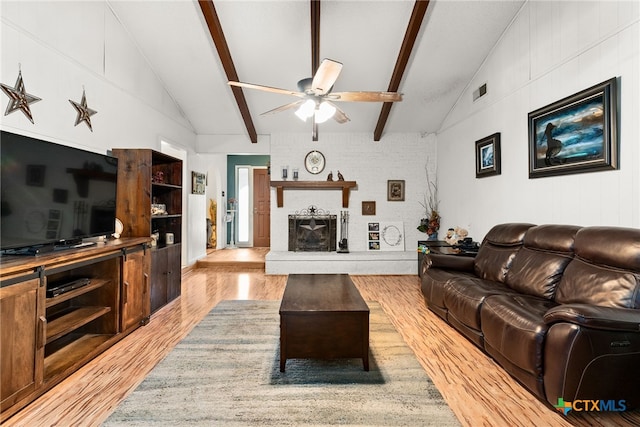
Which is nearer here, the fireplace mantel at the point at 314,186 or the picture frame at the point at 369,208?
the fireplace mantel at the point at 314,186

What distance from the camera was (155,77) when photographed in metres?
4.63

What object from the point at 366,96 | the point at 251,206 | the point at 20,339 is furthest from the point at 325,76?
the point at 251,206

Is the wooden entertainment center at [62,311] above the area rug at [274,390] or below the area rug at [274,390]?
above

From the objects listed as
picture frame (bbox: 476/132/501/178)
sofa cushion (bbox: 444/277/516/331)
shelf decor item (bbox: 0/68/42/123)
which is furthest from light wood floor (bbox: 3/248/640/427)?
shelf decor item (bbox: 0/68/42/123)

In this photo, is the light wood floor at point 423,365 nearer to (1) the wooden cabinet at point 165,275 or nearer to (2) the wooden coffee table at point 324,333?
(1) the wooden cabinet at point 165,275

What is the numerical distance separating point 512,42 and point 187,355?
472cm

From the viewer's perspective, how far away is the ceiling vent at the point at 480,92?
173 inches

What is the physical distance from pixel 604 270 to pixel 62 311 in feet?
13.7

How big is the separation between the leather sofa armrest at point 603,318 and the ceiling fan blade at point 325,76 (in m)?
2.28

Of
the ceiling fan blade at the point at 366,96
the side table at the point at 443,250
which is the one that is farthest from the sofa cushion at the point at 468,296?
the ceiling fan blade at the point at 366,96

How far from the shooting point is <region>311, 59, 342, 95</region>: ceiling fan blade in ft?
8.67

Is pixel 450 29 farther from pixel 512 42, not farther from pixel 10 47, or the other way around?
pixel 10 47

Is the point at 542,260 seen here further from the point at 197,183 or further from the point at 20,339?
the point at 197,183

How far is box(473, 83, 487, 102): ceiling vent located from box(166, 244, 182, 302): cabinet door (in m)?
4.56
